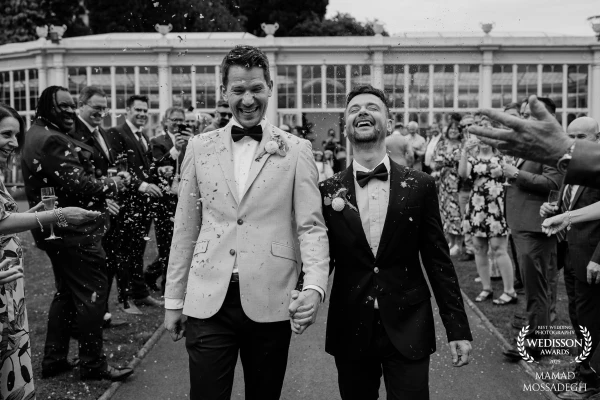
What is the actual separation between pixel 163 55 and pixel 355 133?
2335 cm

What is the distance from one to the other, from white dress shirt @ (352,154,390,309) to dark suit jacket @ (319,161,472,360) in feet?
0.15

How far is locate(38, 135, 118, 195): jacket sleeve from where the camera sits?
495 centimetres

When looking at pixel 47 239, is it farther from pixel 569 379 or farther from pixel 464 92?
pixel 464 92

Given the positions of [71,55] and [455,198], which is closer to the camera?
[455,198]

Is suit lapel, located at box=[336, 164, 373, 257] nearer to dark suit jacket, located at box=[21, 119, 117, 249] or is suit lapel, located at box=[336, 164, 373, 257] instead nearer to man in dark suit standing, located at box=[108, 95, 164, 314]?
dark suit jacket, located at box=[21, 119, 117, 249]

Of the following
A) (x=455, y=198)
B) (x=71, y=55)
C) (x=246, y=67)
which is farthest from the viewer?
(x=71, y=55)

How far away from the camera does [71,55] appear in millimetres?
26781

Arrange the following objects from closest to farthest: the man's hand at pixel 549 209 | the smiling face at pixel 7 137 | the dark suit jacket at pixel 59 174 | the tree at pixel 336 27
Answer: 1. the smiling face at pixel 7 137
2. the dark suit jacket at pixel 59 174
3. the man's hand at pixel 549 209
4. the tree at pixel 336 27

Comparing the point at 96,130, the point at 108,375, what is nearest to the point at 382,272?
the point at 108,375

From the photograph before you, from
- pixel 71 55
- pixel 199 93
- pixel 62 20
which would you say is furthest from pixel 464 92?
pixel 62 20

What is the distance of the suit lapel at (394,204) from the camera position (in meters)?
3.23

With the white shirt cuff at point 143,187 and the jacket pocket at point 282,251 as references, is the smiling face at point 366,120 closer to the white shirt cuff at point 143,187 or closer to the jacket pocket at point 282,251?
the jacket pocket at point 282,251

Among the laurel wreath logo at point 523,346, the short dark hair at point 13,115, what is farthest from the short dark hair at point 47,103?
the laurel wreath logo at point 523,346

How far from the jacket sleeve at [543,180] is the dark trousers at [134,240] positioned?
465cm
